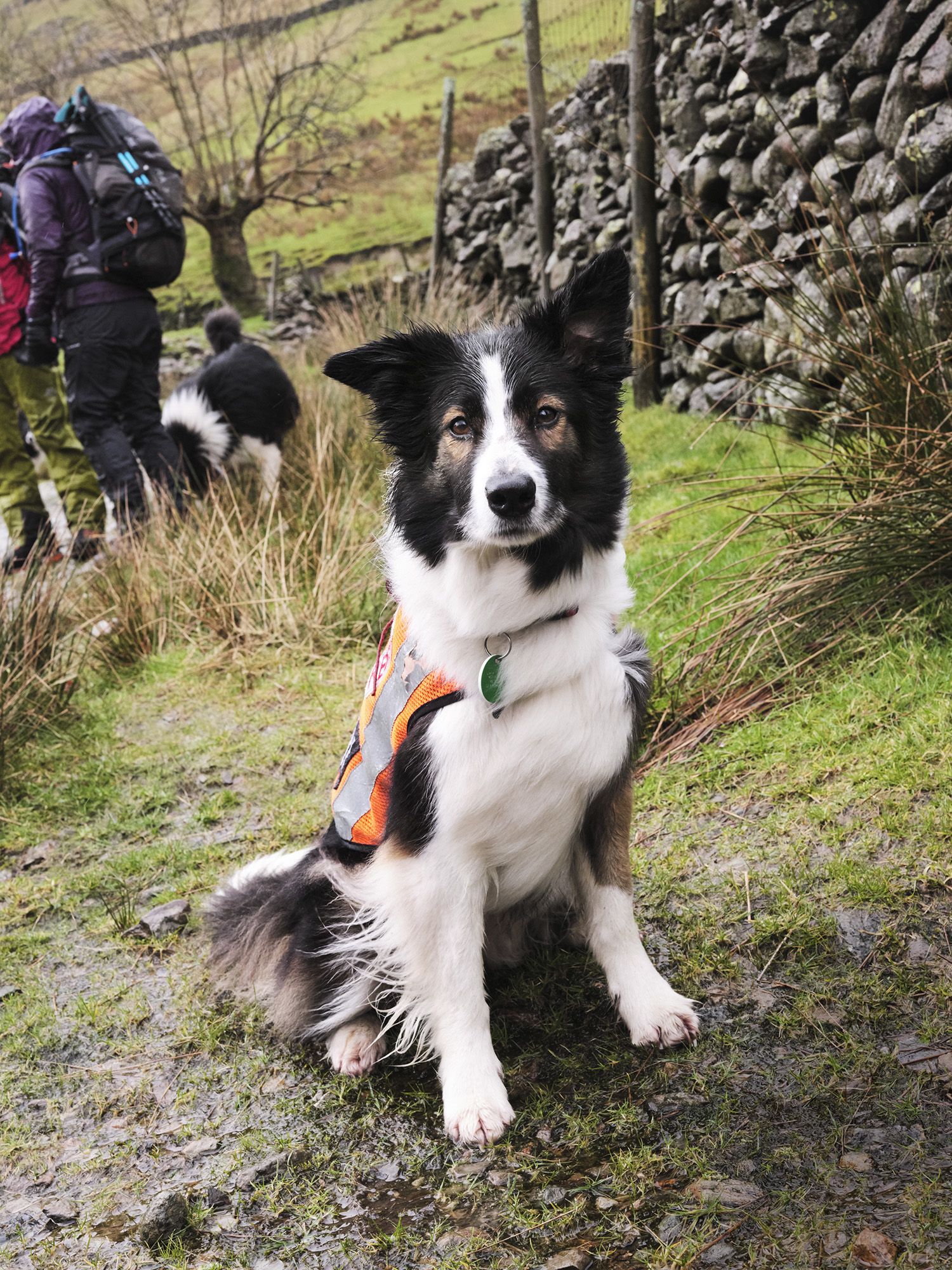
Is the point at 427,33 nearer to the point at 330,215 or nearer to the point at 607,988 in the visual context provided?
the point at 330,215

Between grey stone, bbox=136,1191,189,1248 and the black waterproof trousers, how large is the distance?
15.2ft

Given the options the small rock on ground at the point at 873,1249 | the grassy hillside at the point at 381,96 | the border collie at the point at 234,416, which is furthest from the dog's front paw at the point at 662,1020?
the grassy hillside at the point at 381,96

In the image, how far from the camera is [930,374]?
3.38 metres

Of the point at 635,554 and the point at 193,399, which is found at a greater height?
the point at 193,399

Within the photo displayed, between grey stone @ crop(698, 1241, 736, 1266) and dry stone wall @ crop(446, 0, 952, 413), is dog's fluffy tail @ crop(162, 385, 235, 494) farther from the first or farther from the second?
grey stone @ crop(698, 1241, 736, 1266)

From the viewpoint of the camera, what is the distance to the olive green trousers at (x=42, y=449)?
256 inches

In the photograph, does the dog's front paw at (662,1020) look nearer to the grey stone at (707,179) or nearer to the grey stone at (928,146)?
the grey stone at (928,146)

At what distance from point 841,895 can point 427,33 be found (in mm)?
22010

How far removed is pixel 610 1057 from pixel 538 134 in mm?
9621

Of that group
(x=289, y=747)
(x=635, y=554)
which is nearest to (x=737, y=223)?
(x=635, y=554)

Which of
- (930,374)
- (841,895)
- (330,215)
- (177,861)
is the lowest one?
(177,861)

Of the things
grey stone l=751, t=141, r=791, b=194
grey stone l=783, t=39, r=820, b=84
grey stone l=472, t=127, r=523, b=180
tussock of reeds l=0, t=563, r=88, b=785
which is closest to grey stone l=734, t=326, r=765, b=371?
grey stone l=751, t=141, r=791, b=194

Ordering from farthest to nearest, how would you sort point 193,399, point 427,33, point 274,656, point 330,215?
point 330,215 → point 427,33 → point 193,399 → point 274,656

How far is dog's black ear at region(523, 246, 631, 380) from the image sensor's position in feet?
7.04
